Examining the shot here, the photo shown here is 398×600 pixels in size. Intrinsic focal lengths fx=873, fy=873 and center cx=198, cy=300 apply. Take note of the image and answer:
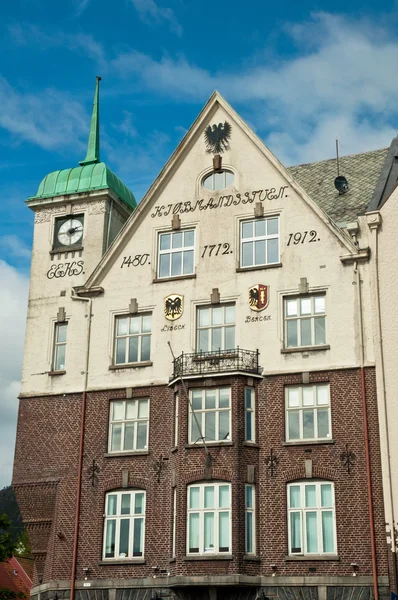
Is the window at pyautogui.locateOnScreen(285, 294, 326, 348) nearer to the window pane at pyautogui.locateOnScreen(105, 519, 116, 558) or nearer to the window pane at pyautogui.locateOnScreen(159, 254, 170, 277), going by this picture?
the window pane at pyautogui.locateOnScreen(159, 254, 170, 277)

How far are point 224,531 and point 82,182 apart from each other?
15.8 meters

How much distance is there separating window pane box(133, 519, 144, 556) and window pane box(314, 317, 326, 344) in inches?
344

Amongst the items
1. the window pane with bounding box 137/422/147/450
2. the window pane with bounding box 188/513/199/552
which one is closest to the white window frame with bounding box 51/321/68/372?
the window pane with bounding box 137/422/147/450

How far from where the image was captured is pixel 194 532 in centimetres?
2869

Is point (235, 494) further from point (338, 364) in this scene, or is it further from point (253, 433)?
point (338, 364)

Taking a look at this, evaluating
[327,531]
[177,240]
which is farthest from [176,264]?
[327,531]

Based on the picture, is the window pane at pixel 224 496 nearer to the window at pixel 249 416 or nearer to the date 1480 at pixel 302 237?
the window at pixel 249 416

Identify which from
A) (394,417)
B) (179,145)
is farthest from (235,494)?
(179,145)

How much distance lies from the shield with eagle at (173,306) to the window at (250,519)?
7008 millimetres

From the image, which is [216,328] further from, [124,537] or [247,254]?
[124,537]

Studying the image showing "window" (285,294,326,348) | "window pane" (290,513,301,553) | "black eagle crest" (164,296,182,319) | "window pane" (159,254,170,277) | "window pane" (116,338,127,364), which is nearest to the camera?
"window pane" (290,513,301,553)

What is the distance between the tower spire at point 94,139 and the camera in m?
37.9

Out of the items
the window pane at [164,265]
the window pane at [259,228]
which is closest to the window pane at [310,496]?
the window pane at [259,228]

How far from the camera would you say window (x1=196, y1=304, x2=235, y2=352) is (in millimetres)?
31328
